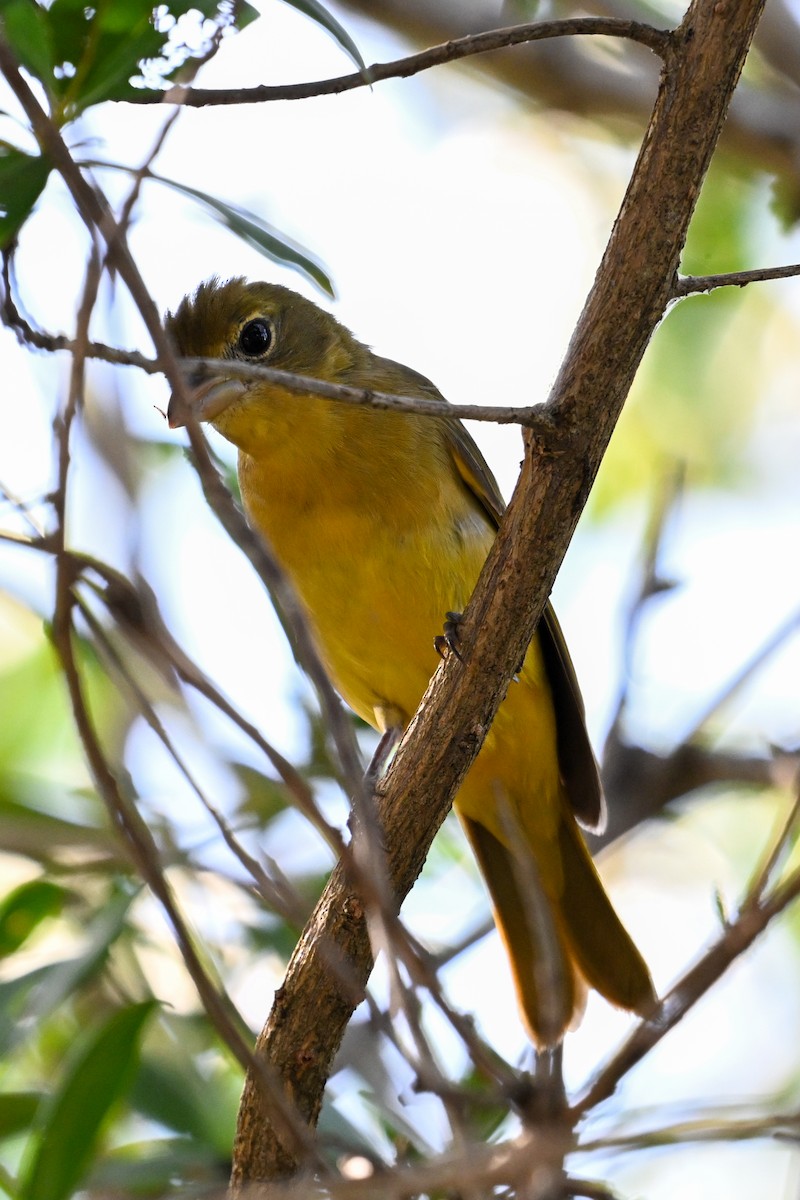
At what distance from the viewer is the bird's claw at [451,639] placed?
2752mm

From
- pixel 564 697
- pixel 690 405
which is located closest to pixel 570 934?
pixel 564 697

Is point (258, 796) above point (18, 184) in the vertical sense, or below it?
below

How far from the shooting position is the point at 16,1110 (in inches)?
128

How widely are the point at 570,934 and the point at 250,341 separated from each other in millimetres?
1834

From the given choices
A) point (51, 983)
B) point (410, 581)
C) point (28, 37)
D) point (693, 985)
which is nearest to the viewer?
point (693, 985)

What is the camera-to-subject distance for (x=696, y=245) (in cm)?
523

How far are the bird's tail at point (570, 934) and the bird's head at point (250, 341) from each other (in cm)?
137

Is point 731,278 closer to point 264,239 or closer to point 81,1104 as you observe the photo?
point 264,239

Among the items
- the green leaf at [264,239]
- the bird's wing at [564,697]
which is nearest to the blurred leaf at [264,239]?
the green leaf at [264,239]

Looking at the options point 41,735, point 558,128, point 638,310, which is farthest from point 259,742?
point 558,128

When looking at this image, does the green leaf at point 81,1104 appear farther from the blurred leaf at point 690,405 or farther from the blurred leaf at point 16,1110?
the blurred leaf at point 690,405

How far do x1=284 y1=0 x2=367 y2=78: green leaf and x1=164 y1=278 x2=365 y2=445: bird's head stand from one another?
4.07 ft

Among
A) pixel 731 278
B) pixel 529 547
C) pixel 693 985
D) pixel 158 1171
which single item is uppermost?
pixel 731 278

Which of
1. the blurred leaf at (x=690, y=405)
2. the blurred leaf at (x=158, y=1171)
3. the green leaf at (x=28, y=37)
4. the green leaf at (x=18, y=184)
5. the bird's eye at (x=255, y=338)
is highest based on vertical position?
the blurred leaf at (x=690, y=405)
